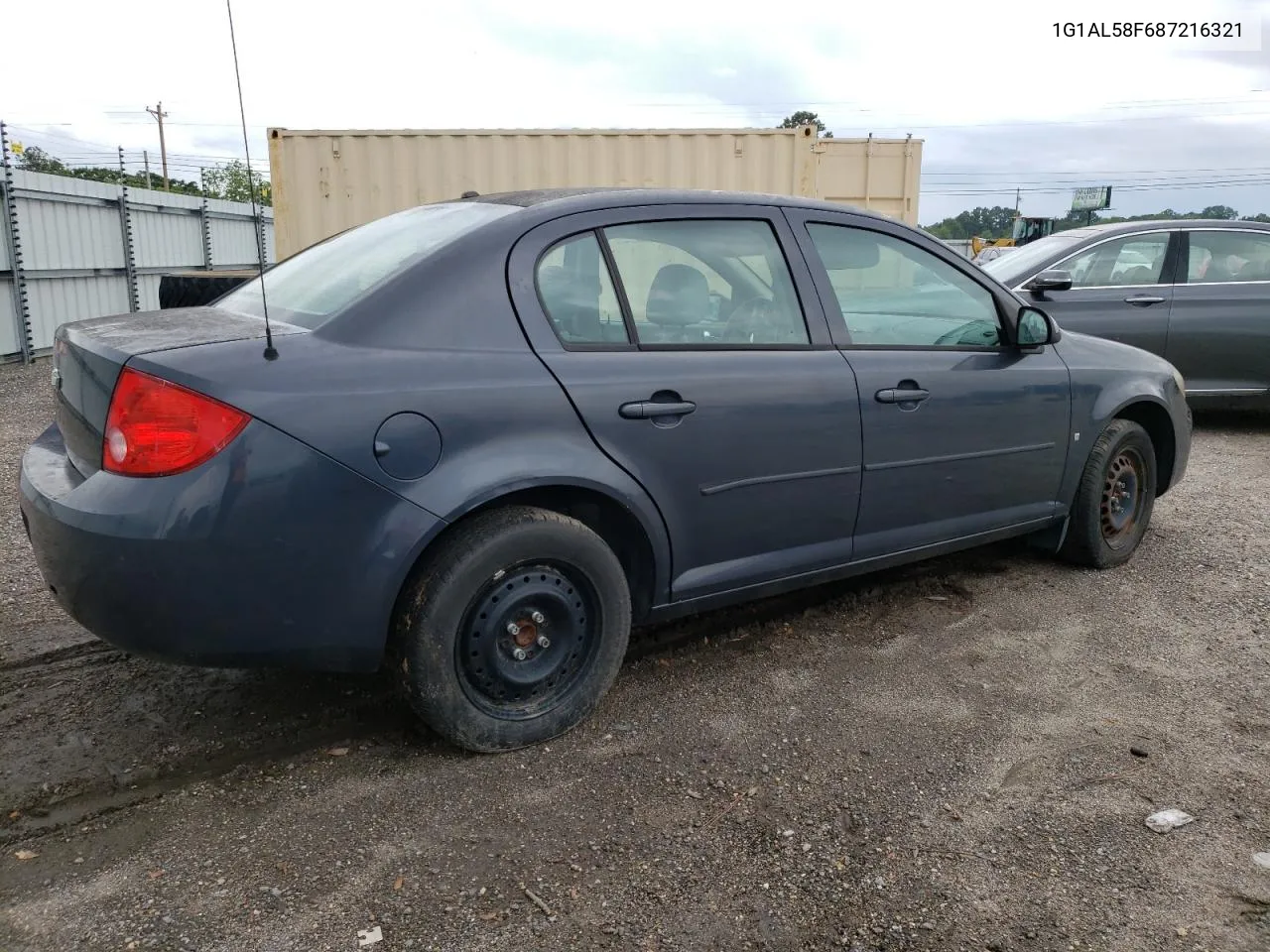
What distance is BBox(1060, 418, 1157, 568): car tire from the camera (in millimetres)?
4520

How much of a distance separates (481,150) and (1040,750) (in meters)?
8.38

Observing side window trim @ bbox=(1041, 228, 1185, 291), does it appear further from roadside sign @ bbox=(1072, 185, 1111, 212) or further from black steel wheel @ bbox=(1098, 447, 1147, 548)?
roadside sign @ bbox=(1072, 185, 1111, 212)

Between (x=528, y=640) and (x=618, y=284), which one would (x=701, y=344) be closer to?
(x=618, y=284)

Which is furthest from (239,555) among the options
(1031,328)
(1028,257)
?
(1028,257)

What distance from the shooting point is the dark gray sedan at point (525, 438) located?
8.21 ft

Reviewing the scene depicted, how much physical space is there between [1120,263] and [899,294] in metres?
4.87

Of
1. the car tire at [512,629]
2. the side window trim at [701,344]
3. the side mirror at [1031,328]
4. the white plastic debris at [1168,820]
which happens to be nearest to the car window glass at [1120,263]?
the side mirror at [1031,328]

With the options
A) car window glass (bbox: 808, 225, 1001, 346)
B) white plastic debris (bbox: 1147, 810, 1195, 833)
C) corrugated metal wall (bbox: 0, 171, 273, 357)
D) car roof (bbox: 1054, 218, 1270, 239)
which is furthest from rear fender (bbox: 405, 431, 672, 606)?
corrugated metal wall (bbox: 0, 171, 273, 357)

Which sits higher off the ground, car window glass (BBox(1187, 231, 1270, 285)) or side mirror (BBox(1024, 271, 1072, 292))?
car window glass (BBox(1187, 231, 1270, 285))

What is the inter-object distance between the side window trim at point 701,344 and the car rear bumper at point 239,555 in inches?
36.4

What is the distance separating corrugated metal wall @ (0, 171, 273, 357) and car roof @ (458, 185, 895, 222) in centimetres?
1028

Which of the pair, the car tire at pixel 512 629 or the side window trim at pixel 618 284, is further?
the side window trim at pixel 618 284

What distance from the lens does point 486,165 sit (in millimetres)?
9922

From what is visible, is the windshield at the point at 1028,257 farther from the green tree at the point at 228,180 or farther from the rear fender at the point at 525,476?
the green tree at the point at 228,180
